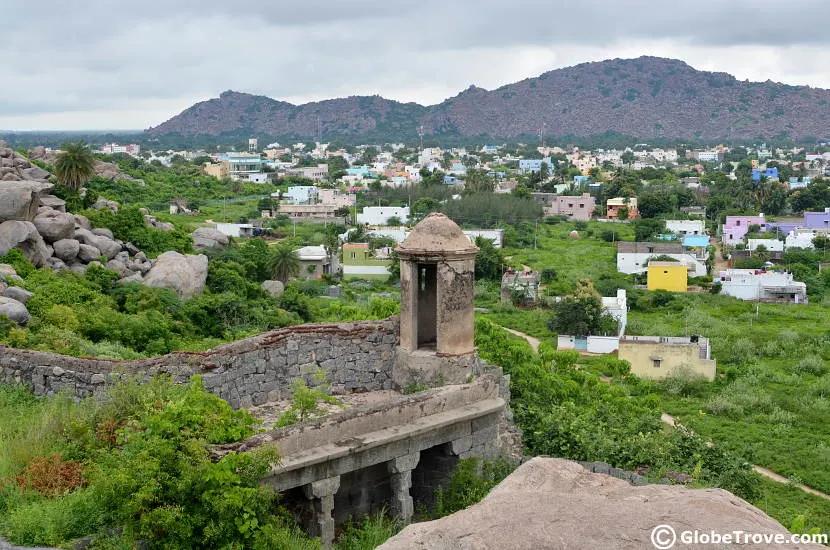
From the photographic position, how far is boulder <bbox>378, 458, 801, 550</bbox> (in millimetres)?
4836

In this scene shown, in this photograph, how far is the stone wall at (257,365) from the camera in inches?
414

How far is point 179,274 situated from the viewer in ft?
81.3

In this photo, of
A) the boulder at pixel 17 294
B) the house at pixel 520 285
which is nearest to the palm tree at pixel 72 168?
the boulder at pixel 17 294

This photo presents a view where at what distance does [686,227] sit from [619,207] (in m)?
11.3

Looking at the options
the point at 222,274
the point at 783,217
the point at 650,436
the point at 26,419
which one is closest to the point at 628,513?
the point at 26,419

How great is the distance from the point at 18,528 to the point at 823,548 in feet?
20.0

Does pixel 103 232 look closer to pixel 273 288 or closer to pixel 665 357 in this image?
pixel 273 288

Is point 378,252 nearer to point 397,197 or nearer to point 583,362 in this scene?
point 583,362

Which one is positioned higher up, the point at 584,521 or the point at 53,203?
the point at 53,203

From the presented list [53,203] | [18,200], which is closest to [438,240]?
[18,200]

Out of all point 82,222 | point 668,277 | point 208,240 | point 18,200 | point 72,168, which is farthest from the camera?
point 668,277

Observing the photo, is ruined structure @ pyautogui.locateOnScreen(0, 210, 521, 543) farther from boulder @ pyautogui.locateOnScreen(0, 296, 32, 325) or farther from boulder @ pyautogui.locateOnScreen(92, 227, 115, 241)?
boulder @ pyautogui.locateOnScreen(92, 227, 115, 241)

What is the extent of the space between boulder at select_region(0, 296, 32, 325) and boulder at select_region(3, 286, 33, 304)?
1193 mm

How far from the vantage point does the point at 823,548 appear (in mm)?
4754
